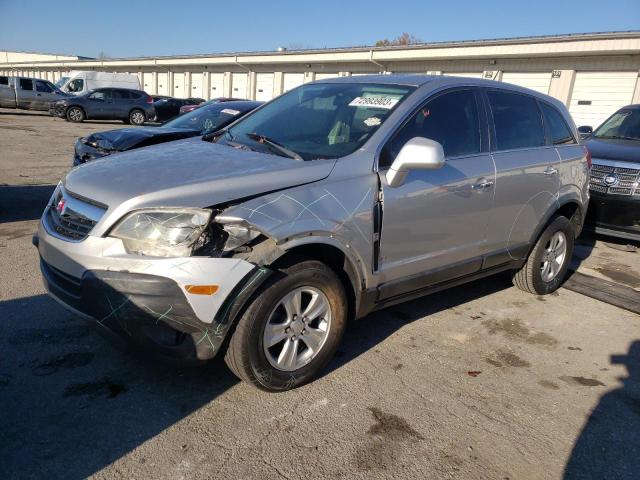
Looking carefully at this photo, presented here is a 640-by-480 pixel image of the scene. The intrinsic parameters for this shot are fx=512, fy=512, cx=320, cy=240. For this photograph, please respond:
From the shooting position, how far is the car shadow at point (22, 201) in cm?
642

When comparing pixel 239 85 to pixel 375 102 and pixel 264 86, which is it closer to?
pixel 264 86

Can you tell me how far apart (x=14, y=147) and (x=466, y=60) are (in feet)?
58.2

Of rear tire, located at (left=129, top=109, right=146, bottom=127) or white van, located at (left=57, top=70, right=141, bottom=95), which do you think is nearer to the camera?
rear tire, located at (left=129, top=109, right=146, bottom=127)

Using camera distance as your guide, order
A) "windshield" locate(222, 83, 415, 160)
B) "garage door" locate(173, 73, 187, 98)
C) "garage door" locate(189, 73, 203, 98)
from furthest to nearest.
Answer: "garage door" locate(173, 73, 187, 98) → "garage door" locate(189, 73, 203, 98) → "windshield" locate(222, 83, 415, 160)

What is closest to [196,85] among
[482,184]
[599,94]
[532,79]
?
[532,79]

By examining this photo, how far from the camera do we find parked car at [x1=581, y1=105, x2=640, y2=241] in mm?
6266

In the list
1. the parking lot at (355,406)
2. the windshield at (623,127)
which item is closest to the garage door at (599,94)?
the windshield at (623,127)

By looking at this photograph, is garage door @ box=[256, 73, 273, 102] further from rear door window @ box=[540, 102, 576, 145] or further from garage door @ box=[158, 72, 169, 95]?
rear door window @ box=[540, 102, 576, 145]

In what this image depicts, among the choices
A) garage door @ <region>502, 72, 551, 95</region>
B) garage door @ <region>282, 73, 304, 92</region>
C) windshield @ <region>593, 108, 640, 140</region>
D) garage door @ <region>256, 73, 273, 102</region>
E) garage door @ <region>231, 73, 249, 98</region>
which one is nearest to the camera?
windshield @ <region>593, 108, 640, 140</region>

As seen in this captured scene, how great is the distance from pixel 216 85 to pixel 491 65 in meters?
22.7

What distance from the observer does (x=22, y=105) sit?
1028 inches

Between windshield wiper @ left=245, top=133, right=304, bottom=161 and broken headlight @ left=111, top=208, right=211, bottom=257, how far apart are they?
2.80 feet

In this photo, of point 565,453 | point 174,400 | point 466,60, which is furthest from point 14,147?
point 466,60

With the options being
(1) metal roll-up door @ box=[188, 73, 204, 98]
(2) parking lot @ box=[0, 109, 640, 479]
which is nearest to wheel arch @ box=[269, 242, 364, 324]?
(2) parking lot @ box=[0, 109, 640, 479]
